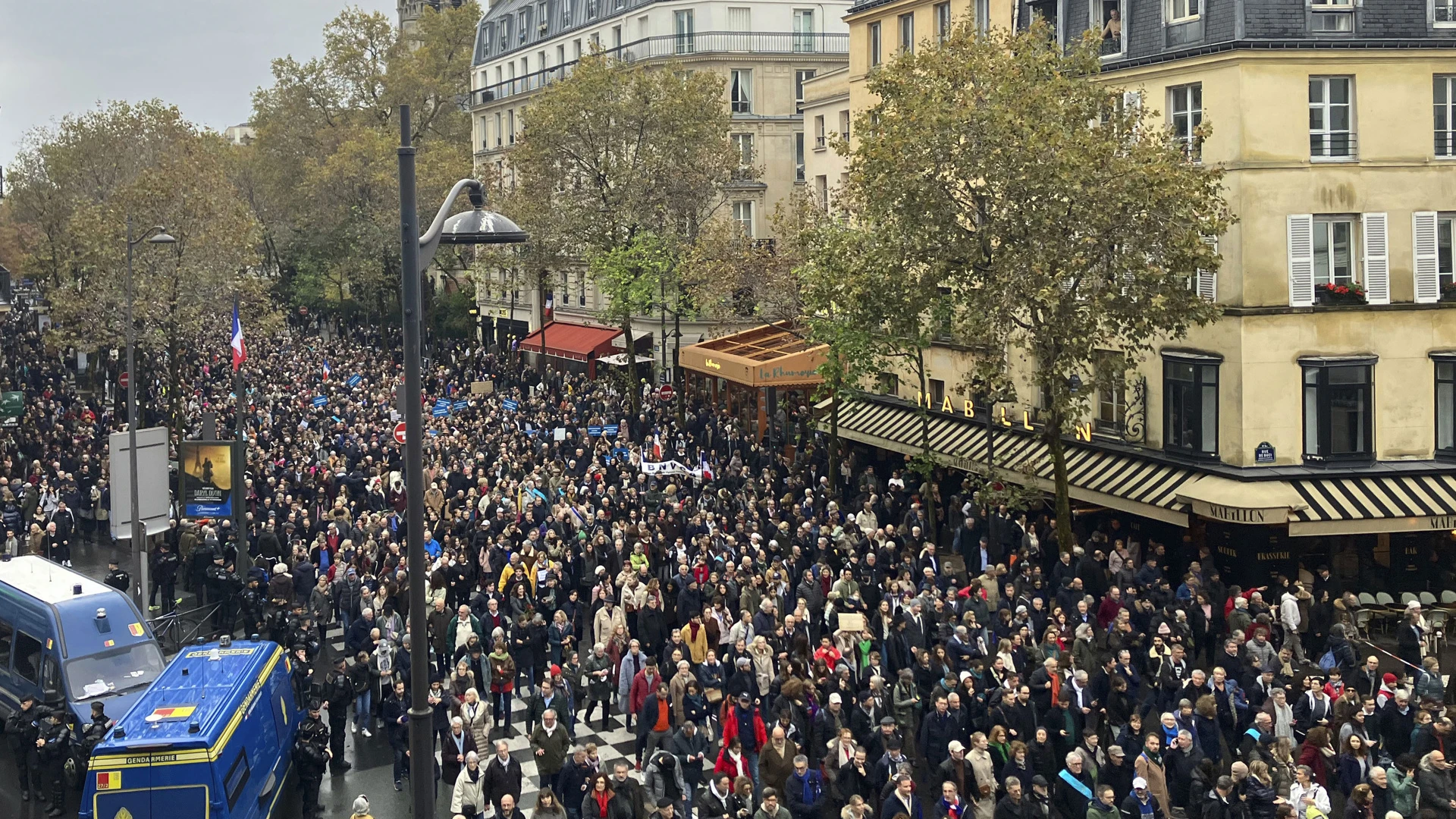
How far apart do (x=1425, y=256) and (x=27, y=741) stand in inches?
949

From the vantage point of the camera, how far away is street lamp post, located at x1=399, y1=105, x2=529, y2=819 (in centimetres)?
1005

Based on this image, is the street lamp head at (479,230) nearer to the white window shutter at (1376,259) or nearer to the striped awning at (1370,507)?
the striped awning at (1370,507)

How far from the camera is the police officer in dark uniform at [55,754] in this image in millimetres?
17406

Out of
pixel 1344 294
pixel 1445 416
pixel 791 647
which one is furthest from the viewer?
Answer: pixel 1445 416

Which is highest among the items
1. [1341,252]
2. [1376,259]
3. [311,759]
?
[1341,252]

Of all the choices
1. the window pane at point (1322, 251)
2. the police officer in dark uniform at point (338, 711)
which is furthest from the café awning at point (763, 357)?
the police officer in dark uniform at point (338, 711)

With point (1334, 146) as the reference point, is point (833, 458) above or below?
below

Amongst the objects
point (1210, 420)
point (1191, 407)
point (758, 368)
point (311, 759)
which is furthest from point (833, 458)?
point (311, 759)

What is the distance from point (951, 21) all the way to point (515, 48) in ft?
141

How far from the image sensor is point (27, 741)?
58.8ft

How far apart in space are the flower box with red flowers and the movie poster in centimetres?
2034

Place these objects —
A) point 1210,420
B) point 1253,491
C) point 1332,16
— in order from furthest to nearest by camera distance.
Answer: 1. point 1210,420
2. point 1332,16
3. point 1253,491

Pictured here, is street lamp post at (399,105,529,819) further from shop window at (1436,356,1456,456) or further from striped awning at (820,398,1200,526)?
shop window at (1436,356,1456,456)

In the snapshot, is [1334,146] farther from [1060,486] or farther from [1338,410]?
[1060,486]
